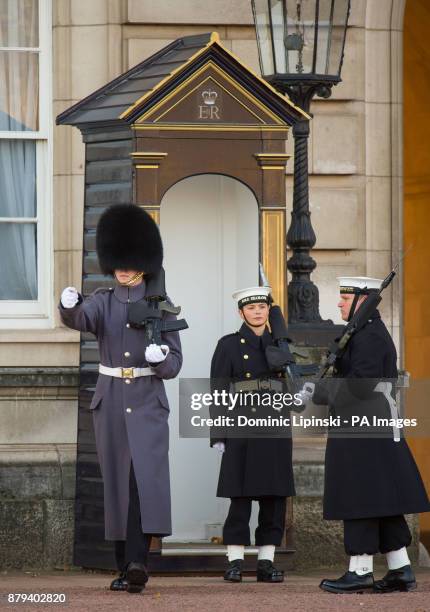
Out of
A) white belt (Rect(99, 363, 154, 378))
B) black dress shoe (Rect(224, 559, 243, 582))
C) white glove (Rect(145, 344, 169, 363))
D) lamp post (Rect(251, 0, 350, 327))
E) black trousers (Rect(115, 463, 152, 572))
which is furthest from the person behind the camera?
lamp post (Rect(251, 0, 350, 327))

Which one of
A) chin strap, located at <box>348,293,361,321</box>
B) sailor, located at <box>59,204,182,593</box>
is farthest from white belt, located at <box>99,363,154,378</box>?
chin strap, located at <box>348,293,361,321</box>

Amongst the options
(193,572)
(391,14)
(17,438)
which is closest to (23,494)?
(17,438)

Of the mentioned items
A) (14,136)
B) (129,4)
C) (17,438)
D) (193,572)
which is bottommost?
(193,572)

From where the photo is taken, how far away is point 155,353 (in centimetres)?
775

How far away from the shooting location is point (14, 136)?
10312mm

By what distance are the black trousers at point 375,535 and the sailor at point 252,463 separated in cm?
53

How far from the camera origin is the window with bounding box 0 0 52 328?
10.3 metres

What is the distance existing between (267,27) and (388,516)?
8.70 feet

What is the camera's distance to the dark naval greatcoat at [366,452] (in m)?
7.98

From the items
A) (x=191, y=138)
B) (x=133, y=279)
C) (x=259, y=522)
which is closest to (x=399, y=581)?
(x=259, y=522)

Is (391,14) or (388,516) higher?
(391,14)

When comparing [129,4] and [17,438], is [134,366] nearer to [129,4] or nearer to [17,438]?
[17,438]

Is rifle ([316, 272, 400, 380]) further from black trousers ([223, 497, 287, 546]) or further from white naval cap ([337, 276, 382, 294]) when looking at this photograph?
black trousers ([223, 497, 287, 546])

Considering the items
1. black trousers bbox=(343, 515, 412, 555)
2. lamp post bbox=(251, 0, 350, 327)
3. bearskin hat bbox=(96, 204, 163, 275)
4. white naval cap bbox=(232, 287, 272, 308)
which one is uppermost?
lamp post bbox=(251, 0, 350, 327)
